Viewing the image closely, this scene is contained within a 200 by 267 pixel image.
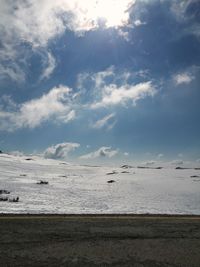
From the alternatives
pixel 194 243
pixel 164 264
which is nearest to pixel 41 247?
pixel 164 264

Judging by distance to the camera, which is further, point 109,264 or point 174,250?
point 174,250

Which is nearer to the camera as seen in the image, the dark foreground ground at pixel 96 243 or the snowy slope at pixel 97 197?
the dark foreground ground at pixel 96 243

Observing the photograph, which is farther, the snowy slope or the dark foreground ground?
the snowy slope

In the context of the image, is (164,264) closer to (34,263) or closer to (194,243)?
(194,243)

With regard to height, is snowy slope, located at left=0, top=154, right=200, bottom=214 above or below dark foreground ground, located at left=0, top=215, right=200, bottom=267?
above

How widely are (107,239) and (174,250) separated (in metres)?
1.31

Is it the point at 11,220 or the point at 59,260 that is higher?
the point at 11,220

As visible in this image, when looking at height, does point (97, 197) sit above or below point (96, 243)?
above

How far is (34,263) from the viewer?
447 cm

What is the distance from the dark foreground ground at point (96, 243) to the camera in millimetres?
4684

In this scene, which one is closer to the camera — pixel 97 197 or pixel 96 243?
pixel 96 243

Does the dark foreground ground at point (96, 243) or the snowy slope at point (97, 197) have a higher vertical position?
the snowy slope at point (97, 197)

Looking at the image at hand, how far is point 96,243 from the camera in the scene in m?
5.59

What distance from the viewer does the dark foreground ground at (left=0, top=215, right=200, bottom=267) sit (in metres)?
4.68
